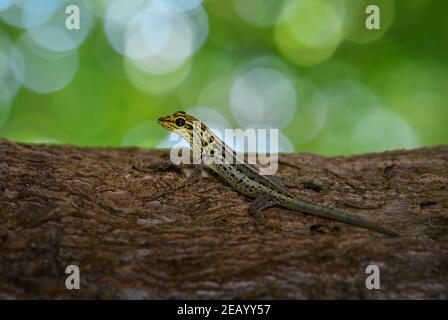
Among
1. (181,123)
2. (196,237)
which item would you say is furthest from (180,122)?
(196,237)

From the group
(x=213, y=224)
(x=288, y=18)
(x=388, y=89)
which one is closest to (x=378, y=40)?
(x=388, y=89)

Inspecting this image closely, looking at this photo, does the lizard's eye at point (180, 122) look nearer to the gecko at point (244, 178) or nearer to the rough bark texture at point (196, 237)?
the gecko at point (244, 178)

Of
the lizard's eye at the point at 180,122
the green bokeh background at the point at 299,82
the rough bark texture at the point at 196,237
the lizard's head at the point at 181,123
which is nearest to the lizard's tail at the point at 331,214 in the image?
the rough bark texture at the point at 196,237

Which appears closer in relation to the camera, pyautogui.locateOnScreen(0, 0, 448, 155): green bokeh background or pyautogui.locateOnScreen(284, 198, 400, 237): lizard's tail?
pyautogui.locateOnScreen(284, 198, 400, 237): lizard's tail

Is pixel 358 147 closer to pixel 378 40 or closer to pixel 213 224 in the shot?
pixel 378 40

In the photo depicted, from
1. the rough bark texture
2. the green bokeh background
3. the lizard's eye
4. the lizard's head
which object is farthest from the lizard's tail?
the green bokeh background

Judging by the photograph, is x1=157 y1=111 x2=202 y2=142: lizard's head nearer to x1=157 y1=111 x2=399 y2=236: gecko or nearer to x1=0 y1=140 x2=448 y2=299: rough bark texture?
x1=157 y1=111 x2=399 y2=236: gecko

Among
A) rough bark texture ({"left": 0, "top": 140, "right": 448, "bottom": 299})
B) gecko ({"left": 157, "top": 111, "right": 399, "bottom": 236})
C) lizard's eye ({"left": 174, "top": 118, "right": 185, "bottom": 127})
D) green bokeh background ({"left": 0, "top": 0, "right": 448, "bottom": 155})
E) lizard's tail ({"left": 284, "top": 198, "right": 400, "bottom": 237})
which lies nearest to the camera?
rough bark texture ({"left": 0, "top": 140, "right": 448, "bottom": 299})
